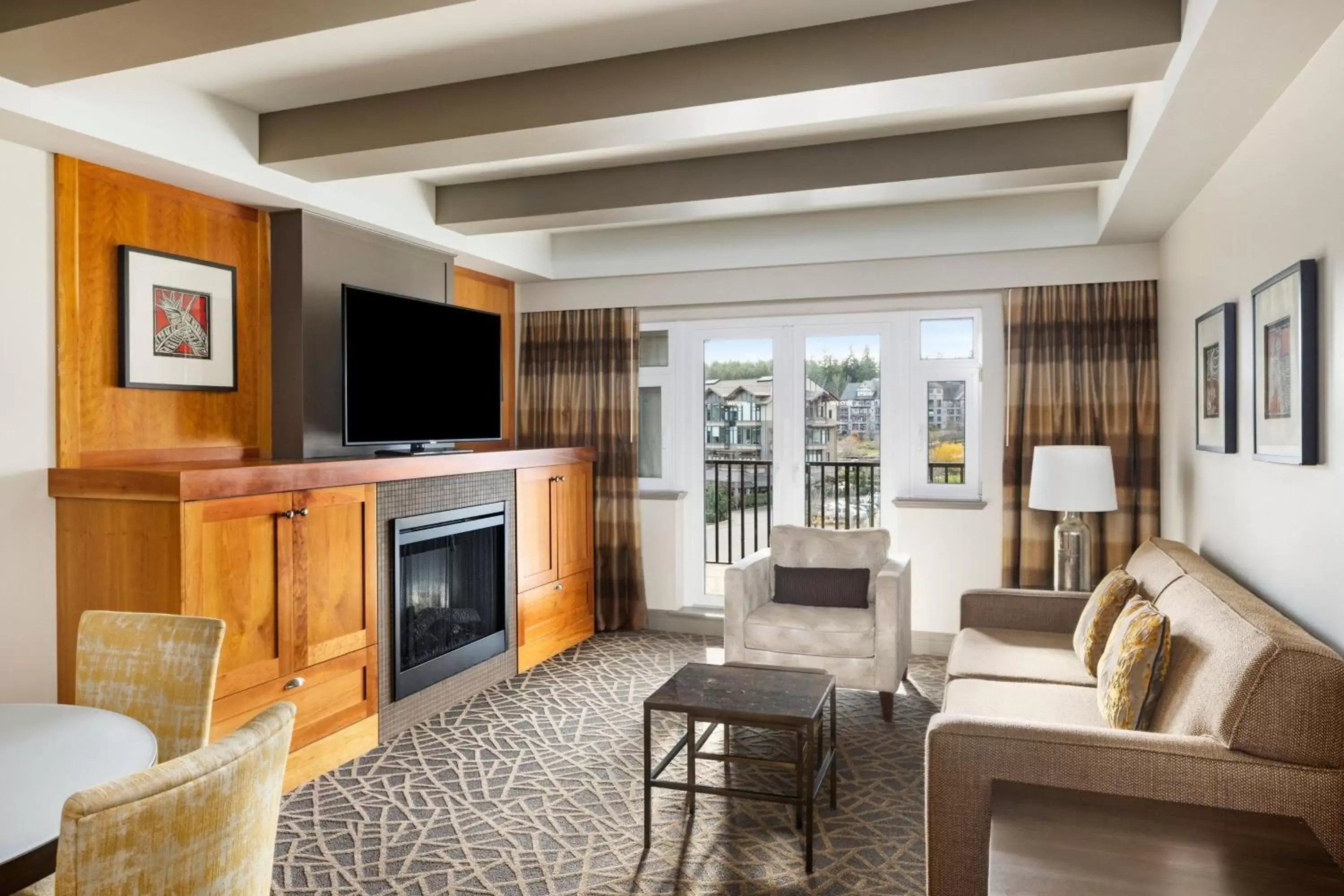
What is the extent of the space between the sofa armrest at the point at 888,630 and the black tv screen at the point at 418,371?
227cm

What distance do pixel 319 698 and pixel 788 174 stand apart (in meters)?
3.02

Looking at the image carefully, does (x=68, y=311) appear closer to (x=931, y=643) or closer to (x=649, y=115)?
(x=649, y=115)

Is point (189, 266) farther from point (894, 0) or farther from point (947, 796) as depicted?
point (947, 796)

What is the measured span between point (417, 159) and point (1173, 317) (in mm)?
3622

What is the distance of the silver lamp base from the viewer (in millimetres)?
4277

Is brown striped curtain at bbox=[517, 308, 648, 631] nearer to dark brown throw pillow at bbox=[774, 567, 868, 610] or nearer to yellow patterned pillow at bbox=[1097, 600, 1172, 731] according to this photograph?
dark brown throw pillow at bbox=[774, 567, 868, 610]

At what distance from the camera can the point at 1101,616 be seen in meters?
3.14

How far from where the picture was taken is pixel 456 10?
105 inches

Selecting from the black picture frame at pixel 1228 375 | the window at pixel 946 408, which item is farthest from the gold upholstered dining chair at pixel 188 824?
the window at pixel 946 408

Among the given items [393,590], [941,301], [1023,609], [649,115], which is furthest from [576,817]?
[941,301]

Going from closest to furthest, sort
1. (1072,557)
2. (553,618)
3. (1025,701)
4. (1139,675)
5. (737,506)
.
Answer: (1139,675)
(1025,701)
(1072,557)
(553,618)
(737,506)

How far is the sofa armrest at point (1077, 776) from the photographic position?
191cm

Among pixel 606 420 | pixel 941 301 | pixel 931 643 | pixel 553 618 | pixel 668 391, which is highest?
pixel 941 301

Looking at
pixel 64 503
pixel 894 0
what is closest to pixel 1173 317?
pixel 894 0
